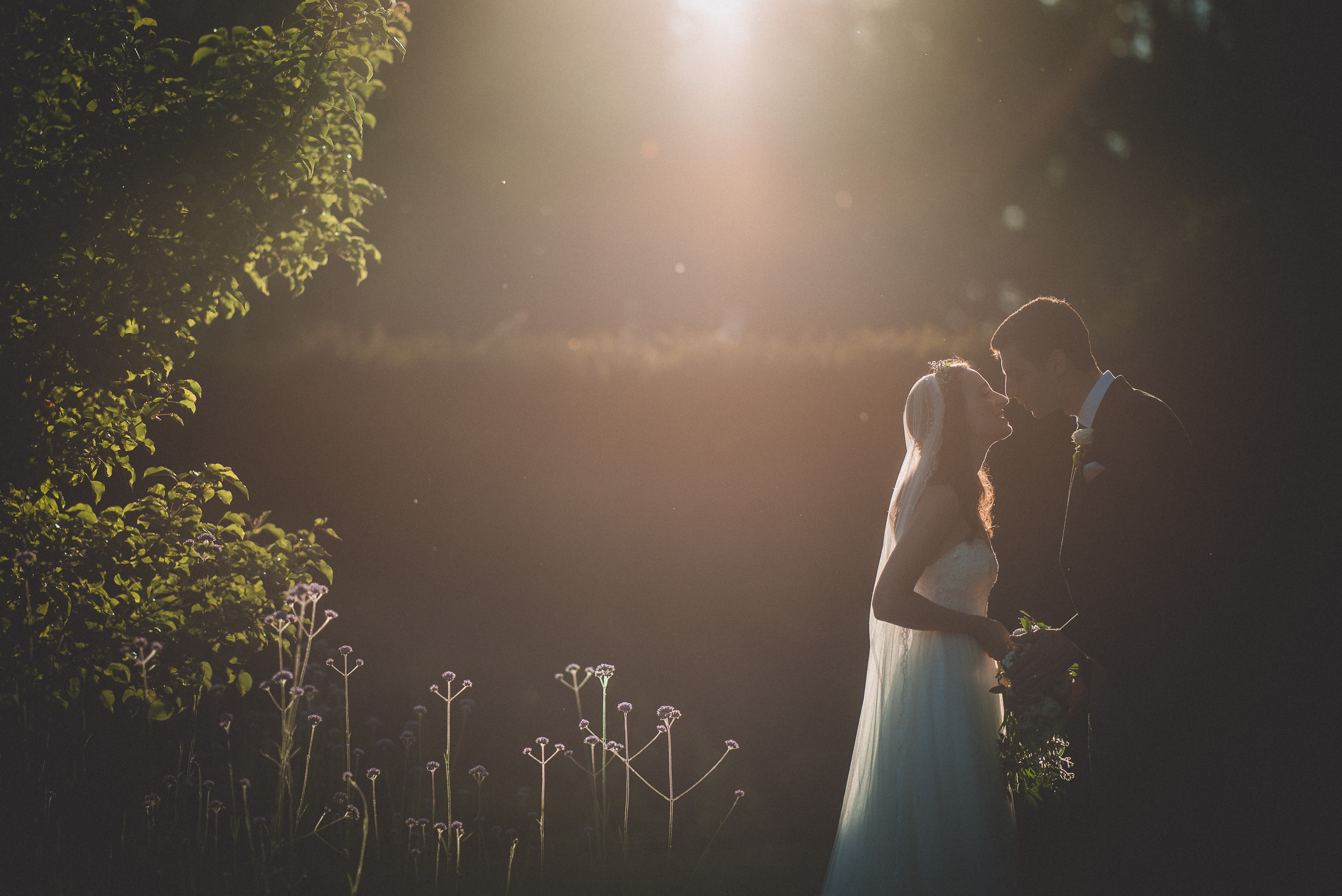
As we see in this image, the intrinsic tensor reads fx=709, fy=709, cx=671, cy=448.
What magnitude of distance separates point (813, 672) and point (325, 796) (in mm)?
3212

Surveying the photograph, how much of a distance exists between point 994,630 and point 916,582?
352 millimetres

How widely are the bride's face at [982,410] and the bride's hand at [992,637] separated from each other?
80 cm

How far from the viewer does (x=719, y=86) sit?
8.45m

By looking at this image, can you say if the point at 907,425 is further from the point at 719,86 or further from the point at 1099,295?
the point at 719,86

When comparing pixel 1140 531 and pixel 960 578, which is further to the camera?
pixel 960 578

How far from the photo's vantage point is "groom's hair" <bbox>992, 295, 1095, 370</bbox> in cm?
281

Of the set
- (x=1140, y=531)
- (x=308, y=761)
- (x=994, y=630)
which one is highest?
(x=1140, y=531)

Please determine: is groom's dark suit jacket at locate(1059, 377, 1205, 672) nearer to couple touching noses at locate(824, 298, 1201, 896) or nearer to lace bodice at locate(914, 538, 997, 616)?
couple touching noses at locate(824, 298, 1201, 896)

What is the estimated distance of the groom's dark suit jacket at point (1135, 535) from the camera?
7.97 ft

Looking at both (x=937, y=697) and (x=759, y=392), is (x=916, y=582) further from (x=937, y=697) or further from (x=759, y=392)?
(x=759, y=392)

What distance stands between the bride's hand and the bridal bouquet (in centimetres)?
8

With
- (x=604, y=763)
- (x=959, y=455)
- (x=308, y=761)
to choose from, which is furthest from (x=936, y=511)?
(x=308, y=761)

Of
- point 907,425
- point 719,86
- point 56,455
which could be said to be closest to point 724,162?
point 719,86

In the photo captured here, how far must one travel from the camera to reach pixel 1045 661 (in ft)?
8.45
